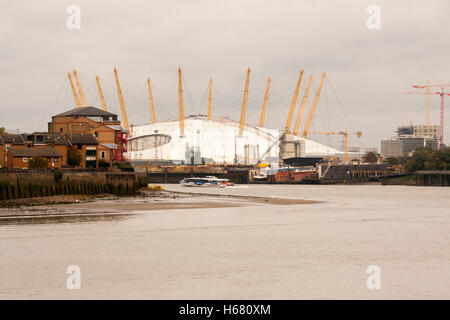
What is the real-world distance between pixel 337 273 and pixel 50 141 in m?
79.6

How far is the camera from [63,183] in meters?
76.7

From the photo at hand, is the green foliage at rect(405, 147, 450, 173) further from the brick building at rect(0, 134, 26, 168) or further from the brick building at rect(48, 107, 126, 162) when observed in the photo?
the brick building at rect(0, 134, 26, 168)

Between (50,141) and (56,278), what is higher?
(50,141)

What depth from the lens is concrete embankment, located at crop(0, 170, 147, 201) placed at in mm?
71312

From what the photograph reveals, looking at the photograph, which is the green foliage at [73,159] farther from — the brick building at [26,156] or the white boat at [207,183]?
the white boat at [207,183]

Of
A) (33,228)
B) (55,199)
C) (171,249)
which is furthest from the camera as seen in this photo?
(55,199)

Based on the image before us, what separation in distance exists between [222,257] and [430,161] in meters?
137

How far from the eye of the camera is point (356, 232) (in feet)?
148

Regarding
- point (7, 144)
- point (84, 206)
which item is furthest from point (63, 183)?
point (7, 144)

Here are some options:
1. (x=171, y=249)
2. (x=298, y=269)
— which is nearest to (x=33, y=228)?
(x=171, y=249)

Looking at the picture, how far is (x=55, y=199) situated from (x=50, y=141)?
102 feet

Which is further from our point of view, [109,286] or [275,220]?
[275,220]
